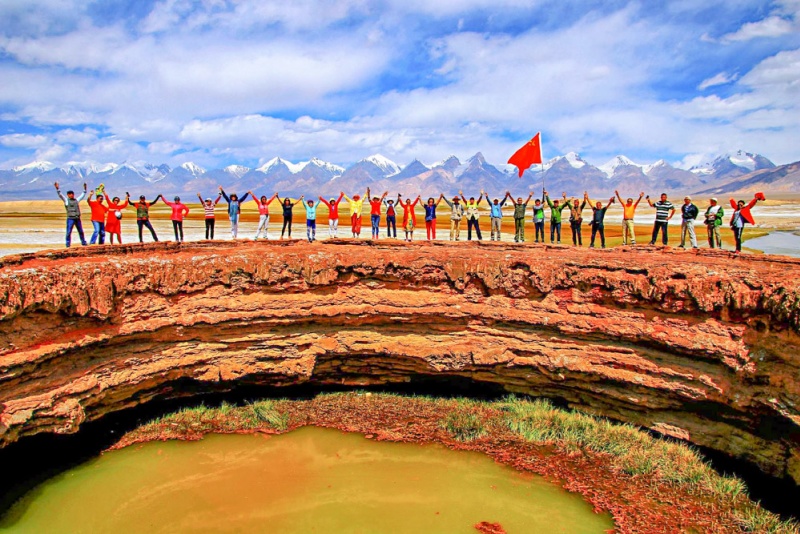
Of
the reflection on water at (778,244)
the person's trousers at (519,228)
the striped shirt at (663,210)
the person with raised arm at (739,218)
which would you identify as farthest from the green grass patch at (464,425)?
the reflection on water at (778,244)

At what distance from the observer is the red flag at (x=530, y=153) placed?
807 inches

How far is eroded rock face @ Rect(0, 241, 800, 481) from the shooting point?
10.6 m

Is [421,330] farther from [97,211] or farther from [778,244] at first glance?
[778,244]

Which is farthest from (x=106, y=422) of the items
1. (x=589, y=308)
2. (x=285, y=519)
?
(x=589, y=308)

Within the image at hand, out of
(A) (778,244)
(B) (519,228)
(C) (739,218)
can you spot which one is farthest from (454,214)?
(A) (778,244)

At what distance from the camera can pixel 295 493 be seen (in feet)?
33.1

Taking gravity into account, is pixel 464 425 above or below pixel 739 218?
below

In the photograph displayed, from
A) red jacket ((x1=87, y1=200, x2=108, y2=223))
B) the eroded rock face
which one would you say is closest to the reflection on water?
the eroded rock face

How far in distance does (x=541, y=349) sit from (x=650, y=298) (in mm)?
2804

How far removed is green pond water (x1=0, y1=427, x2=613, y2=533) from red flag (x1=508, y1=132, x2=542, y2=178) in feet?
42.3

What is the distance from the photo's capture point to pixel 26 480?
1063cm

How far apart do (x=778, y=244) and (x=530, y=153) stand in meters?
20.8

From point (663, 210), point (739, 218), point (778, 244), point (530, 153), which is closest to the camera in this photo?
point (739, 218)

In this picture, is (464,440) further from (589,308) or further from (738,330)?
(738,330)
